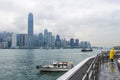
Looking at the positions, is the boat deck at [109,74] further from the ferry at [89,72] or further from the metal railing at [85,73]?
the metal railing at [85,73]

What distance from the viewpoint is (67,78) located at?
5.03 metres

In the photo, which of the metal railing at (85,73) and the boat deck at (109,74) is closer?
the metal railing at (85,73)

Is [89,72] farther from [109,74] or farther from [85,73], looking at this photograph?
[109,74]

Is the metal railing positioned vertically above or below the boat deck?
above

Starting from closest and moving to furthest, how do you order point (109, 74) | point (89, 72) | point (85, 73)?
1. point (85, 73)
2. point (89, 72)
3. point (109, 74)

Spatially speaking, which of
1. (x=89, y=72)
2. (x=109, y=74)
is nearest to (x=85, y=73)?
(x=89, y=72)

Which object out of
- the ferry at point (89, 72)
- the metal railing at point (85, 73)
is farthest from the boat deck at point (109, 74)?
the metal railing at point (85, 73)

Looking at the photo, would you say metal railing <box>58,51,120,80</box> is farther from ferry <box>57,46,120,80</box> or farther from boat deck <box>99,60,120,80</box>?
boat deck <box>99,60,120,80</box>

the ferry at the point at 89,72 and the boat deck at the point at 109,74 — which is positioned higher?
the ferry at the point at 89,72

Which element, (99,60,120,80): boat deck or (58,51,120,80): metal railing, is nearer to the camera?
(58,51,120,80): metal railing

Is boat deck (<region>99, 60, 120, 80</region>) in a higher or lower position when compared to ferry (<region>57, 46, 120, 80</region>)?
lower

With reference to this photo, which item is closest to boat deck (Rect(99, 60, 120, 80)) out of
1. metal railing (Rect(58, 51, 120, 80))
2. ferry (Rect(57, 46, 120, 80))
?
ferry (Rect(57, 46, 120, 80))

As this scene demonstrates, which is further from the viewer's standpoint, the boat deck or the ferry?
the boat deck

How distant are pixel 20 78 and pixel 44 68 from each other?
13260mm
